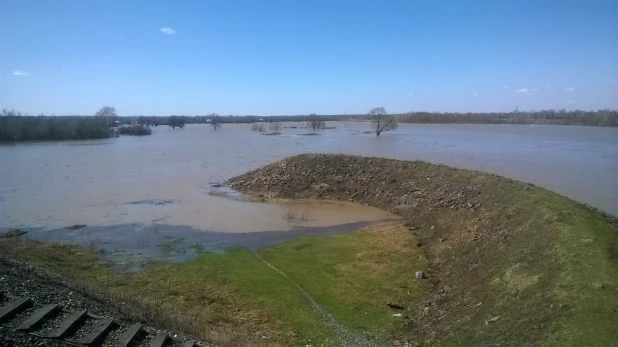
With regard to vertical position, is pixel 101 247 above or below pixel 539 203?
below

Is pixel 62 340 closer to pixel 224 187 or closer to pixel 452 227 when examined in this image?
pixel 452 227

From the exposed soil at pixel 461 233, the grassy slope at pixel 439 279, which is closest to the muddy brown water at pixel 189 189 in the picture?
the exposed soil at pixel 461 233

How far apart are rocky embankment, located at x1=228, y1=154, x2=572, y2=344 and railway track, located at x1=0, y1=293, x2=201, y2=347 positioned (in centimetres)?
718

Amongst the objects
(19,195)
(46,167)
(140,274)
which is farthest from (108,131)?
(140,274)

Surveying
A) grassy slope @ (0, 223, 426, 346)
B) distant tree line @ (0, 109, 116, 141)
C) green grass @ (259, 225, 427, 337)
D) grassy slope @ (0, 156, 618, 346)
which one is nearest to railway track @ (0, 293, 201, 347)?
grassy slope @ (0, 223, 426, 346)

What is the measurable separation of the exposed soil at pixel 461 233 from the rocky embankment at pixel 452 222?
0.17 ft

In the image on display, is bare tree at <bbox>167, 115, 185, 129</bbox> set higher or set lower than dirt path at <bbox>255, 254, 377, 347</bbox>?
higher

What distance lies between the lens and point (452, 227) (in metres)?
22.8

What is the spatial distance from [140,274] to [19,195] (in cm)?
2319

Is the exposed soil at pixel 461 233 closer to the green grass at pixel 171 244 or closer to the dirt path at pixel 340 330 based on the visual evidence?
the dirt path at pixel 340 330

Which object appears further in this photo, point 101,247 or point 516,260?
point 101,247

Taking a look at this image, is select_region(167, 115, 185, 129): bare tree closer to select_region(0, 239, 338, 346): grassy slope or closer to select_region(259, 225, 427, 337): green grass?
select_region(0, 239, 338, 346): grassy slope

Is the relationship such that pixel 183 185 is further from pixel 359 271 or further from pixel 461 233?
pixel 461 233

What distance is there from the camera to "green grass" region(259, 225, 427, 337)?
13.6m
